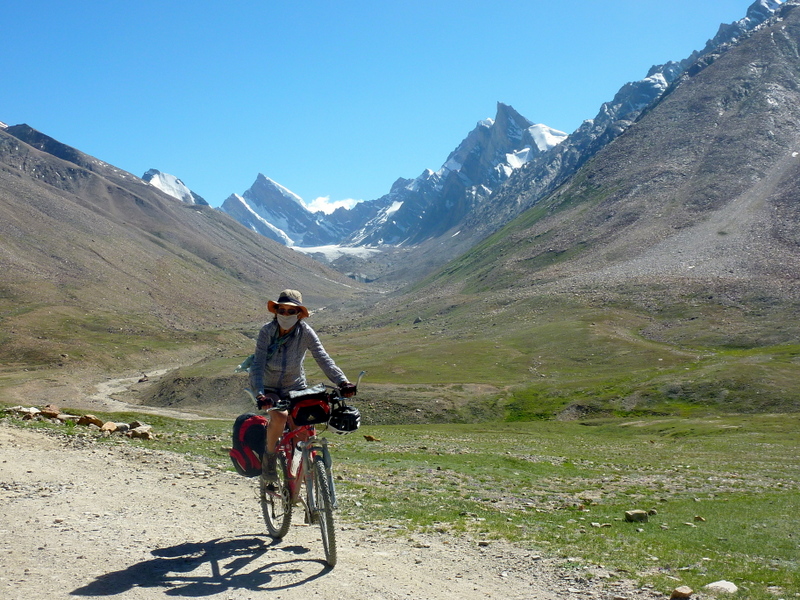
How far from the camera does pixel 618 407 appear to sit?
7162 centimetres

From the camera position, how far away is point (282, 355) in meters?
12.2

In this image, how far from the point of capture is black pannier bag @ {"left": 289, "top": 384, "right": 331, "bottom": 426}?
11219 millimetres

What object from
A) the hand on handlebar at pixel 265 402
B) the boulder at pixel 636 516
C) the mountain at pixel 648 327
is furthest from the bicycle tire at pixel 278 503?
the mountain at pixel 648 327

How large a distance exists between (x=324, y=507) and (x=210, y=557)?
2334mm

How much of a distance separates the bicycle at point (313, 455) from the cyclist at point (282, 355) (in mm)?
371

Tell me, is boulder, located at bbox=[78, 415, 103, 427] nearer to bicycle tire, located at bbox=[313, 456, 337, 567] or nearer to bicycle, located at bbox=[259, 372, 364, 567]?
bicycle, located at bbox=[259, 372, 364, 567]

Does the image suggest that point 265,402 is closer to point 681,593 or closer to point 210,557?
point 210,557

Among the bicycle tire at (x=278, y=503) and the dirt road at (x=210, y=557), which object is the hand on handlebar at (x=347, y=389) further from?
the dirt road at (x=210, y=557)

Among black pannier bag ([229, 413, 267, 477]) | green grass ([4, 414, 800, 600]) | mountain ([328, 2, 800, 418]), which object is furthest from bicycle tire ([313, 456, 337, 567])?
mountain ([328, 2, 800, 418])

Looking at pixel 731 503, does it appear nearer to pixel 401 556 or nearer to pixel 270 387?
pixel 401 556

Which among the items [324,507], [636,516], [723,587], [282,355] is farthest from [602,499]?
[282,355]

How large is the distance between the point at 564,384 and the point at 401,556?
76.7 m

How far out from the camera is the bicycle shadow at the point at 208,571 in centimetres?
945

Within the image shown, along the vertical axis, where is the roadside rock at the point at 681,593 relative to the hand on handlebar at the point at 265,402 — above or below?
below
